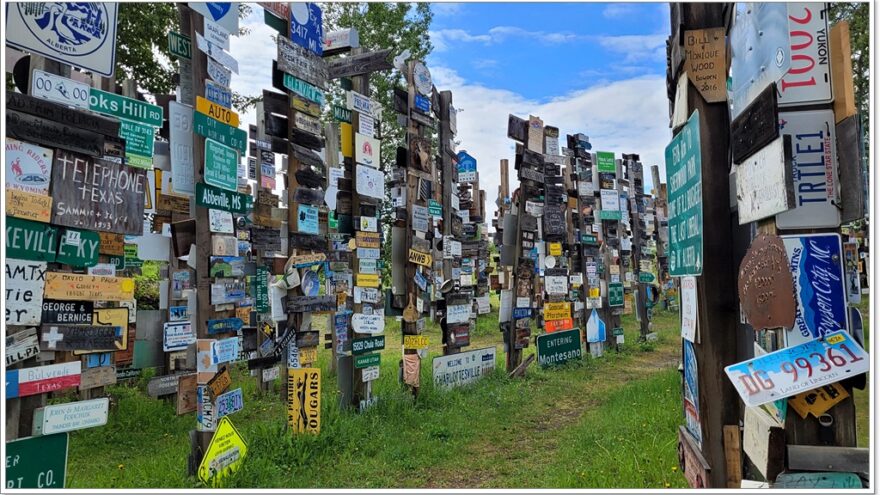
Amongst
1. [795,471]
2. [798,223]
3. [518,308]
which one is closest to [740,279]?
[798,223]

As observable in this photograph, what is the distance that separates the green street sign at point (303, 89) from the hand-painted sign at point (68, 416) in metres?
3.61

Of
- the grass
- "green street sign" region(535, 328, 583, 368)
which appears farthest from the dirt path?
"green street sign" region(535, 328, 583, 368)

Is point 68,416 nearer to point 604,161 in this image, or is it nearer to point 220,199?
point 220,199

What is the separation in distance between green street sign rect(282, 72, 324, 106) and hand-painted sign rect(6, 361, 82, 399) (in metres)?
3.49

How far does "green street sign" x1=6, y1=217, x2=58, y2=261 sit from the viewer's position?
3.50 metres

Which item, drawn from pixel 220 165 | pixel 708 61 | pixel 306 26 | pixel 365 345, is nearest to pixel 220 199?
pixel 220 165

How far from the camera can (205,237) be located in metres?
5.13

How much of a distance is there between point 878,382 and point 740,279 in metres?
0.72

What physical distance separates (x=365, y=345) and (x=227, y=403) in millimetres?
2357

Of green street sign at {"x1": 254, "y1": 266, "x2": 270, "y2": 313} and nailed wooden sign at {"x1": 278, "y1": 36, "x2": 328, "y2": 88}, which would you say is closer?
nailed wooden sign at {"x1": 278, "y1": 36, "x2": 328, "y2": 88}

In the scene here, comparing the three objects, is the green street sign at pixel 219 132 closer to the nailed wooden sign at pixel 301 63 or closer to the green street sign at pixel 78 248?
the nailed wooden sign at pixel 301 63

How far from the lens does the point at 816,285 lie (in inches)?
99.4

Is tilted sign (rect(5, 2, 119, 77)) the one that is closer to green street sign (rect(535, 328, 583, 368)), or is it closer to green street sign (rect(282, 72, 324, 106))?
green street sign (rect(282, 72, 324, 106))

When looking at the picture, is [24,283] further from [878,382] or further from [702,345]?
[878,382]
